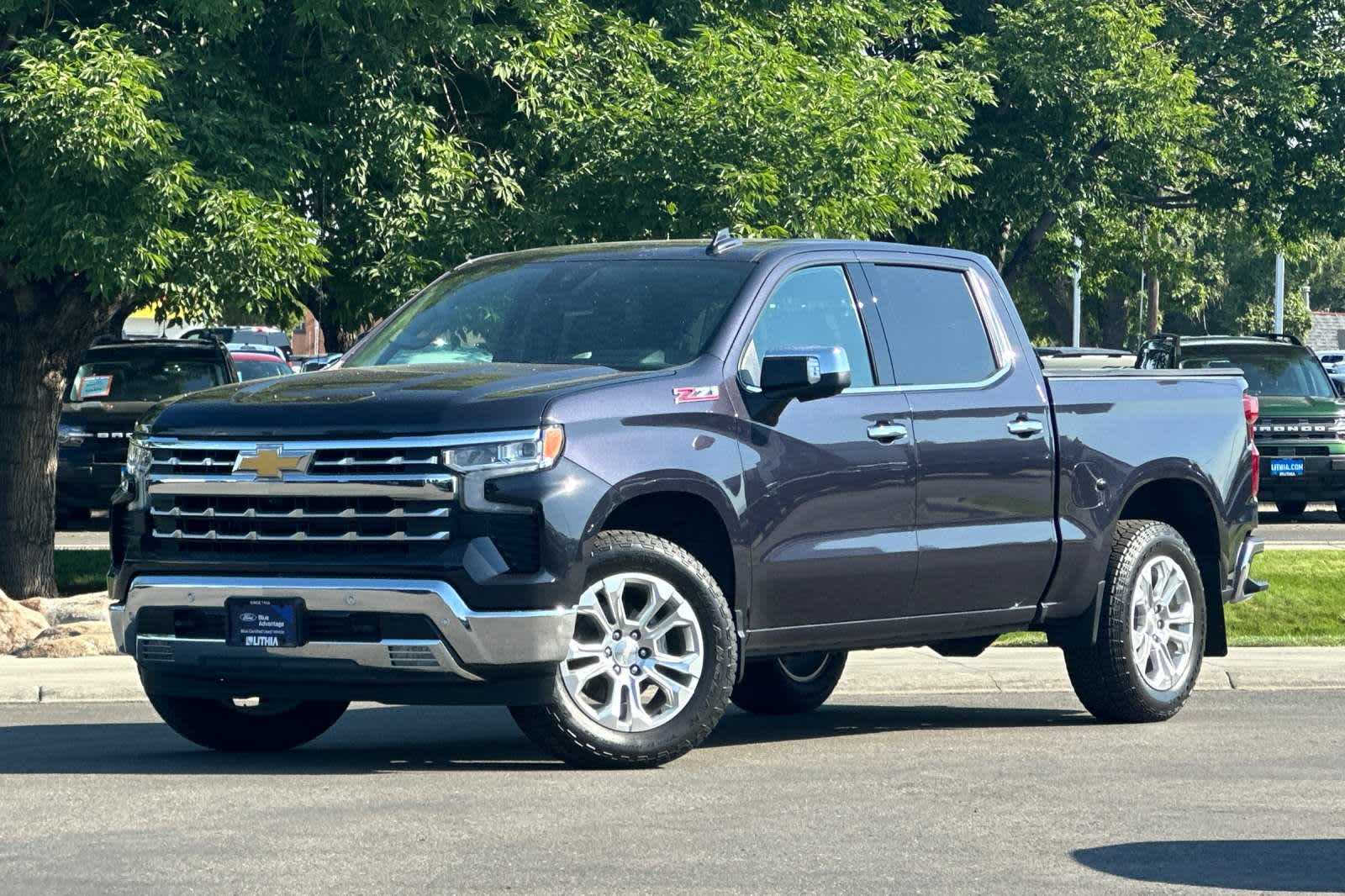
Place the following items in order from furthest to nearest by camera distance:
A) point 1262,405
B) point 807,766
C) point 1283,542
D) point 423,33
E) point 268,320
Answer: point 1262,405 < point 1283,542 < point 268,320 < point 423,33 < point 807,766

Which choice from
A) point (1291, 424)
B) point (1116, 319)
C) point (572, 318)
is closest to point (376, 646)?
point (572, 318)

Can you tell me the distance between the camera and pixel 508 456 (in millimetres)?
8352

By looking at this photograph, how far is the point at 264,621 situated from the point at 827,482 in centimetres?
225

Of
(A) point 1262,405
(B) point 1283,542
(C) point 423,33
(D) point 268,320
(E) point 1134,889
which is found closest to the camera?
(E) point 1134,889

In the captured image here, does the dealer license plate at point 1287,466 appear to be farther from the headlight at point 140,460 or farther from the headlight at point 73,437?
the headlight at point 140,460

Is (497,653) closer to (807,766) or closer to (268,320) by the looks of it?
(807,766)

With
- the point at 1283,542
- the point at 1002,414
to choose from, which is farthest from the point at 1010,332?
the point at 1283,542

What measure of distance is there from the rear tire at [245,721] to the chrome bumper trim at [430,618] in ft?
3.34

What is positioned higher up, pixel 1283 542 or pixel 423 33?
pixel 423 33

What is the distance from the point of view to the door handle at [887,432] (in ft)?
31.4

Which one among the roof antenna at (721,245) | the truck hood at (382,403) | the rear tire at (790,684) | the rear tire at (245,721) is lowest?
the rear tire at (790,684)

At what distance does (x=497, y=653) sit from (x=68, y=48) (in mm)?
8924

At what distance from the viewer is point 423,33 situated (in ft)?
57.7

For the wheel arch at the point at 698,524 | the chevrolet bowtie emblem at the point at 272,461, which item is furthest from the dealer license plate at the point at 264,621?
the wheel arch at the point at 698,524
